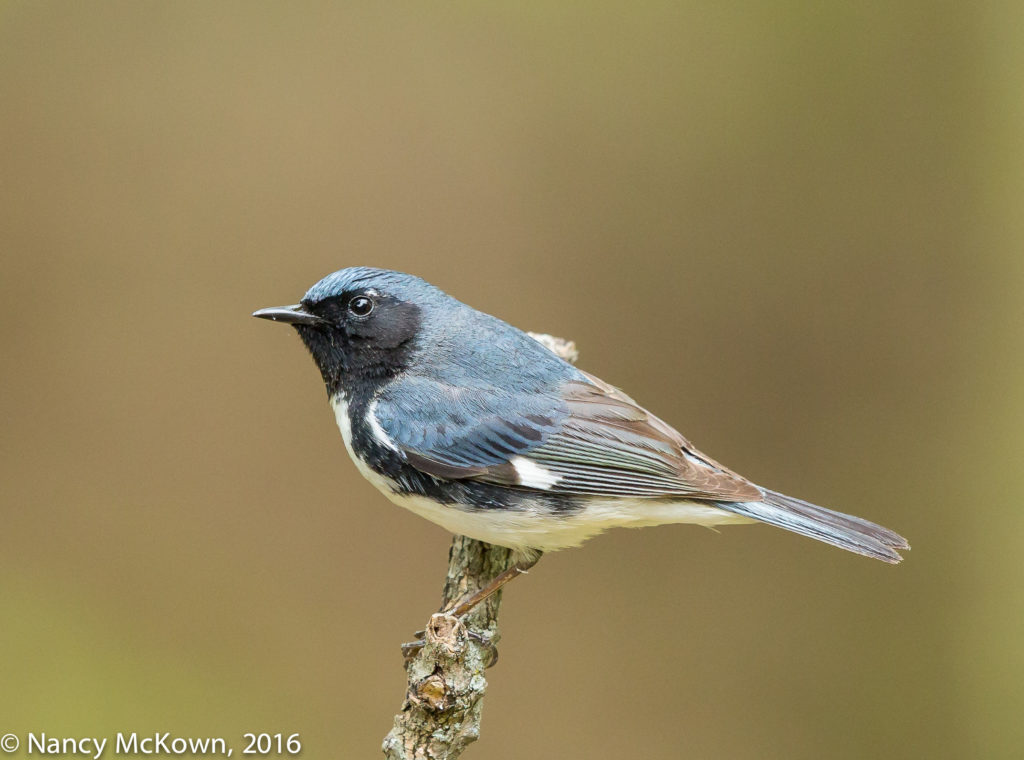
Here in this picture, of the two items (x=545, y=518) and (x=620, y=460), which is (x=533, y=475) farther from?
(x=620, y=460)

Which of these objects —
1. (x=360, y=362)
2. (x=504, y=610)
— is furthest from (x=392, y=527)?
(x=360, y=362)

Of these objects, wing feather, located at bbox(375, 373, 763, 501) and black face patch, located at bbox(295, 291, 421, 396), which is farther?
black face patch, located at bbox(295, 291, 421, 396)

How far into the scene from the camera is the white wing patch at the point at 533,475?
310 centimetres

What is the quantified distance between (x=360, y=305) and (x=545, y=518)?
923 millimetres

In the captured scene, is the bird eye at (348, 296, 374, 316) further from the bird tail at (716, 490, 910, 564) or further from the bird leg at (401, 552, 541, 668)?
the bird tail at (716, 490, 910, 564)

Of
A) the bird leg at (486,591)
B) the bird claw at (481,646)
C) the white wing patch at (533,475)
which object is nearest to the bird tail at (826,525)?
the white wing patch at (533,475)

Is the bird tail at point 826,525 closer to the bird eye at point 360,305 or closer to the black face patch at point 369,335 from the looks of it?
the black face patch at point 369,335

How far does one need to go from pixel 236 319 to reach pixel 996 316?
12.8ft

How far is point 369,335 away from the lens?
10.8ft

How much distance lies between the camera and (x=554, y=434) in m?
3.20

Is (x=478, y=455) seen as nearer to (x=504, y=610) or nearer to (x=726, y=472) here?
(x=726, y=472)

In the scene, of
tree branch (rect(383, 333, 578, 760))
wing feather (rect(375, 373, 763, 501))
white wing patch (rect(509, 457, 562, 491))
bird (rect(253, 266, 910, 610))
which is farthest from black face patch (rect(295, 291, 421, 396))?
tree branch (rect(383, 333, 578, 760))

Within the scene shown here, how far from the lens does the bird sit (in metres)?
3.10

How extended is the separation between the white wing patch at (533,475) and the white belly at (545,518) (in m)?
0.08
